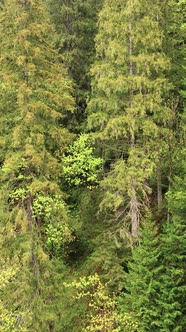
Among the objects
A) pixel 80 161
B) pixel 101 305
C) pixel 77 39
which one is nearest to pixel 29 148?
pixel 80 161

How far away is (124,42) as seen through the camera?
58.3ft

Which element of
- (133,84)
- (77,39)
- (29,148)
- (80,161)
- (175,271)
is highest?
(77,39)

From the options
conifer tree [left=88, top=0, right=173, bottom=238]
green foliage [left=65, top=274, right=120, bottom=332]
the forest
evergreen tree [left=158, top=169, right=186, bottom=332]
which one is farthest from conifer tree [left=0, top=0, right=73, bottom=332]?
evergreen tree [left=158, top=169, right=186, bottom=332]

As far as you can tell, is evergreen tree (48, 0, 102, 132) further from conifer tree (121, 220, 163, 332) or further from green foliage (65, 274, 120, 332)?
conifer tree (121, 220, 163, 332)

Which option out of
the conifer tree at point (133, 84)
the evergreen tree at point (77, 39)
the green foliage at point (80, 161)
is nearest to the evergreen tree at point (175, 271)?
the conifer tree at point (133, 84)

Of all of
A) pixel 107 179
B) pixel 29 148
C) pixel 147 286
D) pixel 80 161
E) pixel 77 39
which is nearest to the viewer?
pixel 147 286

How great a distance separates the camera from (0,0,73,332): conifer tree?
16.1m

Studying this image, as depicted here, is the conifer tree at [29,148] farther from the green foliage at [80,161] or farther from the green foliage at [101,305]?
the green foliage at [80,161]

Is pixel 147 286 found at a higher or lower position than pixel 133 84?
lower

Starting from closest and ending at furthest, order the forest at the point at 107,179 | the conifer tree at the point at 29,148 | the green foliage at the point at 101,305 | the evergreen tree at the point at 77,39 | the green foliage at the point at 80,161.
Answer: the forest at the point at 107,179, the green foliage at the point at 101,305, the conifer tree at the point at 29,148, the green foliage at the point at 80,161, the evergreen tree at the point at 77,39

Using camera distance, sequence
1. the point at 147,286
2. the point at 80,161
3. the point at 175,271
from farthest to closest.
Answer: the point at 80,161
the point at 147,286
the point at 175,271

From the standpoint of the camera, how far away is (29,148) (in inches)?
624

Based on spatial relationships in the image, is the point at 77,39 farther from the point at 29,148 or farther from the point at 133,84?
the point at 29,148

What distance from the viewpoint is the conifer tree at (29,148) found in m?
16.1
